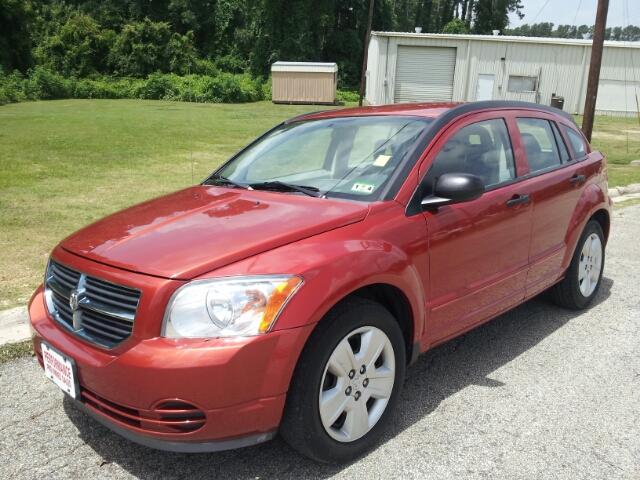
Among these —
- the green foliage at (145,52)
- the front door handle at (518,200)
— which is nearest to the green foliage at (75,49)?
the green foliage at (145,52)

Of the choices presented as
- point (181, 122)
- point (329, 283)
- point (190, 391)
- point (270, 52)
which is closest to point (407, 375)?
point (329, 283)

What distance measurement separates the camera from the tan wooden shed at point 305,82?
1310 inches

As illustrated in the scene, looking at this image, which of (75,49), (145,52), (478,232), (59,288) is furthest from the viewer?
(145,52)

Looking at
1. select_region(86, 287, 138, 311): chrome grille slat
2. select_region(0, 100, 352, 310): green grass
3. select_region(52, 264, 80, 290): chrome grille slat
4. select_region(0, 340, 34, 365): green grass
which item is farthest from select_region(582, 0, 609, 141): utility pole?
select_region(86, 287, 138, 311): chrome grille slat

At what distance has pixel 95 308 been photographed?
2.49 metres

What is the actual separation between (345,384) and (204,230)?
98 cm

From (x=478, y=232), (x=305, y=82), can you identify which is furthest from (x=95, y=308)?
(x=305, y=82)

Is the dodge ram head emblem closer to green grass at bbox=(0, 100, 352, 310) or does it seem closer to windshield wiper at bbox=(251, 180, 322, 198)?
windshield wiper at bbox=(251, 180, 322, 198)

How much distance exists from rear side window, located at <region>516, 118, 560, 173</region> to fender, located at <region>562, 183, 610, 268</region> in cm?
41

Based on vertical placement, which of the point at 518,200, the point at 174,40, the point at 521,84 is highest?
the point at 174,40

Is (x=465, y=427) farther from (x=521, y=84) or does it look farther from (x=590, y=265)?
(x=521, y=84)

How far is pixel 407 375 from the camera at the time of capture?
3648 millimetres

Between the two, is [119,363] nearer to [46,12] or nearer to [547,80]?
[547,80]

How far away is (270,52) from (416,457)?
49461 millimetres
